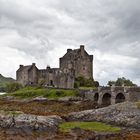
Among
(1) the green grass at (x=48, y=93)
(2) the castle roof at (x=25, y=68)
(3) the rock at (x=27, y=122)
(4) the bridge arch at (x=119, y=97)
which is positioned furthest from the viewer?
(2) the castle roof at (x=25, y=68)

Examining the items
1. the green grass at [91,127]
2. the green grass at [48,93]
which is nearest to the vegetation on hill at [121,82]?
the green grass at [48,93]

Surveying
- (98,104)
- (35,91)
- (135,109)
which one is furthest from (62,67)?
(135,109)

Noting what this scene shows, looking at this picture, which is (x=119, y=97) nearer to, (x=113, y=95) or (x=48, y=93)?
(x=113, y=95)

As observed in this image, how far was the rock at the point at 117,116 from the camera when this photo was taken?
4631cm

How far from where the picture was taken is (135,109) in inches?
1994

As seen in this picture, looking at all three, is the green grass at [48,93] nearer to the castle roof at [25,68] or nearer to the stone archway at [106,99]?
the stone archway at [106,99]

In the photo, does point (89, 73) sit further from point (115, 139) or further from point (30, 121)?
point (115, 139)

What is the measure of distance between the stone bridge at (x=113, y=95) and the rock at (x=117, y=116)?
557 inches

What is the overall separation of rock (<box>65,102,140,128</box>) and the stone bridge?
14.2 meters

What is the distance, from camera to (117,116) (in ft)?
160

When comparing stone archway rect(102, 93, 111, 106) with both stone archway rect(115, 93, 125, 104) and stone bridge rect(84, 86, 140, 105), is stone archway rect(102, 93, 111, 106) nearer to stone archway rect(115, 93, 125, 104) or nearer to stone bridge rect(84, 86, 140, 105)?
stone bridge rect(84, 86, 140, 105)

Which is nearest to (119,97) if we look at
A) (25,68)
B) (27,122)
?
(27,122)

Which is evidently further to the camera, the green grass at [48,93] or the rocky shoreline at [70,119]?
the green grass at [48,93]

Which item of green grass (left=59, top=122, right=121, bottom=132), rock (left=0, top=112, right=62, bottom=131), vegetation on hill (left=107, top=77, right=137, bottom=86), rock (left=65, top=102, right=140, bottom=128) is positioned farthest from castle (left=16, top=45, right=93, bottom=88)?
green grass (left=59, top=122, right=121, bottom=132)
